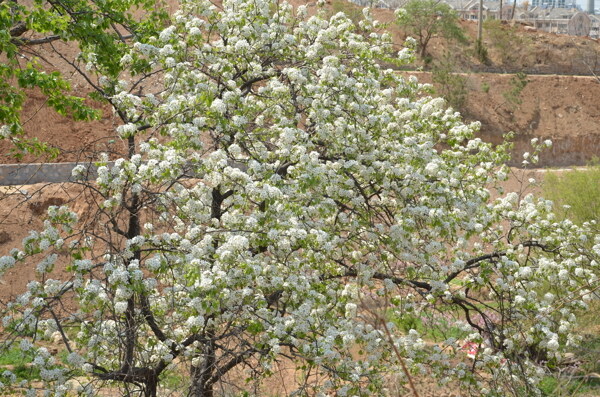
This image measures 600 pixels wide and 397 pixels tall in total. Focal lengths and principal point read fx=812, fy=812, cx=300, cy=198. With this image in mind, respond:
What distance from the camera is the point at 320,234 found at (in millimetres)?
7176

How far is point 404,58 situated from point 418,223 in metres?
2.09

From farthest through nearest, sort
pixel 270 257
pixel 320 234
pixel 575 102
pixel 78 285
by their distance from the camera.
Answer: pixel 575 102 → pixel 270 257 → pixel 320 234 → pixel 78 285

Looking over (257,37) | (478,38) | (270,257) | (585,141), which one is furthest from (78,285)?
(478,38)

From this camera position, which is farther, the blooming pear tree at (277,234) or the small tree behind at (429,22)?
the small tree behind at (429,22)

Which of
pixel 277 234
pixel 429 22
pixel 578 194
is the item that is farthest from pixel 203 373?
pixel 429 22

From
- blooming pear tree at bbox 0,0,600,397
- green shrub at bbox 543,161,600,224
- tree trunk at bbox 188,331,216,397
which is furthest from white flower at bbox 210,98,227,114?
green shrub at bbox 543,161,600,224

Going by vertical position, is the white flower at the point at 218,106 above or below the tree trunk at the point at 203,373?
above

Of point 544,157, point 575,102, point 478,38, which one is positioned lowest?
point 544,157

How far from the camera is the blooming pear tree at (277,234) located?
6.75 meters

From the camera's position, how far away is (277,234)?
6.85m

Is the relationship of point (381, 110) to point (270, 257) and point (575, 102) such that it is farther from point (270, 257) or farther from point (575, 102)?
point (575, 102)

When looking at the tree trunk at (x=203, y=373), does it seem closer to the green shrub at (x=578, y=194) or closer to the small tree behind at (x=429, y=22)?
the green shrub at (x=578, y=194)

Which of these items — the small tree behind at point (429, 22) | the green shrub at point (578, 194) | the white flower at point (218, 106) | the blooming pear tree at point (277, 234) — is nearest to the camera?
the blooming pear tree at point (277, 234)

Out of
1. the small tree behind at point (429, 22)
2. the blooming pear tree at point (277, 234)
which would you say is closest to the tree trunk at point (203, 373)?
the blooming pear tree at point (277, 234)
